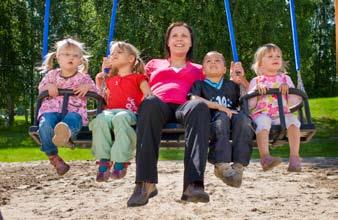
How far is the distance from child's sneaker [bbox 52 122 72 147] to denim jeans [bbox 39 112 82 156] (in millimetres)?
81

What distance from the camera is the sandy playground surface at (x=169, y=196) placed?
10289 millimetres

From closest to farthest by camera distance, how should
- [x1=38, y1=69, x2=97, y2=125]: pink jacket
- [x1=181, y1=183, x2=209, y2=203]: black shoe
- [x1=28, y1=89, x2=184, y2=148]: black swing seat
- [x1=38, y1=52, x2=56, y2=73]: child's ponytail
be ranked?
[x1=181, y1=183, x2=209, y2=203]: black shoe, [x1=28, y1=89, x2=184, y2=148]: black swing seat, [x1=38, y1=69, x2=97, y2=125]: pink jacket, [x1=38, y1=52, x2=56, y2=73]: child's ponytail

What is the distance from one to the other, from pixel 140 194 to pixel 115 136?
1.32 feet

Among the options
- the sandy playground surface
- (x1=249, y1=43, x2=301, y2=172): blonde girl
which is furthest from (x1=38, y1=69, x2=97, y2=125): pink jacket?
the sandy playground surface

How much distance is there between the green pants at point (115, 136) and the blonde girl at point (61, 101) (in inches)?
6.7

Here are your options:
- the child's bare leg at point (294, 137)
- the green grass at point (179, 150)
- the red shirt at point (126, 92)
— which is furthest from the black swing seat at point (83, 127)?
the green grass at point (179, 150)

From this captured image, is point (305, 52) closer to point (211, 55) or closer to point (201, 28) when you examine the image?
point (201, 28)

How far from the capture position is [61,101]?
12.3 ft

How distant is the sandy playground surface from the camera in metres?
10.3

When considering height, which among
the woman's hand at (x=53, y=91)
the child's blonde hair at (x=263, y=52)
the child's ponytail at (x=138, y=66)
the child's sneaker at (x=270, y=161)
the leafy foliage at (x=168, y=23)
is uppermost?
the leafy foliage at (x=168, y=23)

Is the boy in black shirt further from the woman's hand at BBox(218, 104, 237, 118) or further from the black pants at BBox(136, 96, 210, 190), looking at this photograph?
the black pants at BBox(136, 96, 210, 190)

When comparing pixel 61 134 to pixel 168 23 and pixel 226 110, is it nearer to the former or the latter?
pixel 226 110

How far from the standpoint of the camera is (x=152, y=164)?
3203 mm

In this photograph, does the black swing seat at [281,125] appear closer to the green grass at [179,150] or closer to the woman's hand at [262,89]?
the woman's hand at [262,89]
